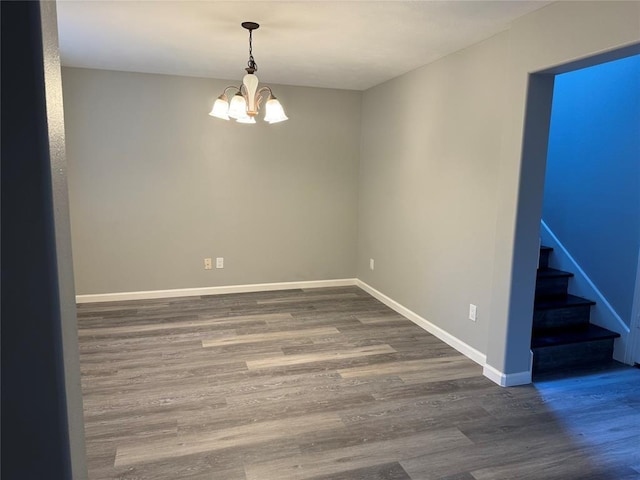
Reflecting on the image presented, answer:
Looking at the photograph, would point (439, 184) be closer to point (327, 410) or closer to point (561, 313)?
point (561, 313)

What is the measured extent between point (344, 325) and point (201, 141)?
2.45m

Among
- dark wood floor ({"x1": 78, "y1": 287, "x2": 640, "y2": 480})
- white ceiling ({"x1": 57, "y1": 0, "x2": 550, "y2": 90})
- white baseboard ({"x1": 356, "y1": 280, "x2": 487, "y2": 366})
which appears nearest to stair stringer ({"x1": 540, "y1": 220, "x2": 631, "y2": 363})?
dark wood floor ({"x1": 78, "y1": 287, "x2": 640, "y2": 480})

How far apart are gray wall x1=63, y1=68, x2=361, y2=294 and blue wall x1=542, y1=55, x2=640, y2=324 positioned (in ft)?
7.25

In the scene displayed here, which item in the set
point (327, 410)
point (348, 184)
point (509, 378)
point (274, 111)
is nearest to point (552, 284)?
point (509, 378)

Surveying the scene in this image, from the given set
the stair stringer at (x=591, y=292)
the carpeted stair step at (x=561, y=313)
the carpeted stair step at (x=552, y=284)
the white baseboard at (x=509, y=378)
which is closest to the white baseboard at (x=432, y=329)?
the white baseboard at (x=509, y=378)

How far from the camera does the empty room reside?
2.71 feet

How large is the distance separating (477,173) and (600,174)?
1134mm

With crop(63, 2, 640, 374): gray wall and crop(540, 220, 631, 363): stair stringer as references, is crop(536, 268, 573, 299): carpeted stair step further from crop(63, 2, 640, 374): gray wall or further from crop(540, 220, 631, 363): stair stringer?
crop(63, 2, 640, 374): gray wall

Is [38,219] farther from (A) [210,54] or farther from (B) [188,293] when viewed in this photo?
(B) [188,293]

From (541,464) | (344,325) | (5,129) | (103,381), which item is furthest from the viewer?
(344,325)

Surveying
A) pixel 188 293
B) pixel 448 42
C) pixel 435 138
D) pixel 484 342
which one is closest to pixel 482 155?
pixel 435 138

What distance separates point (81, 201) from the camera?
428cm

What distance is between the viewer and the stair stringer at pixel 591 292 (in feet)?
10.7

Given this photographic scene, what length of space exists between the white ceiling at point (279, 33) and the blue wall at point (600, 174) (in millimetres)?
1238
